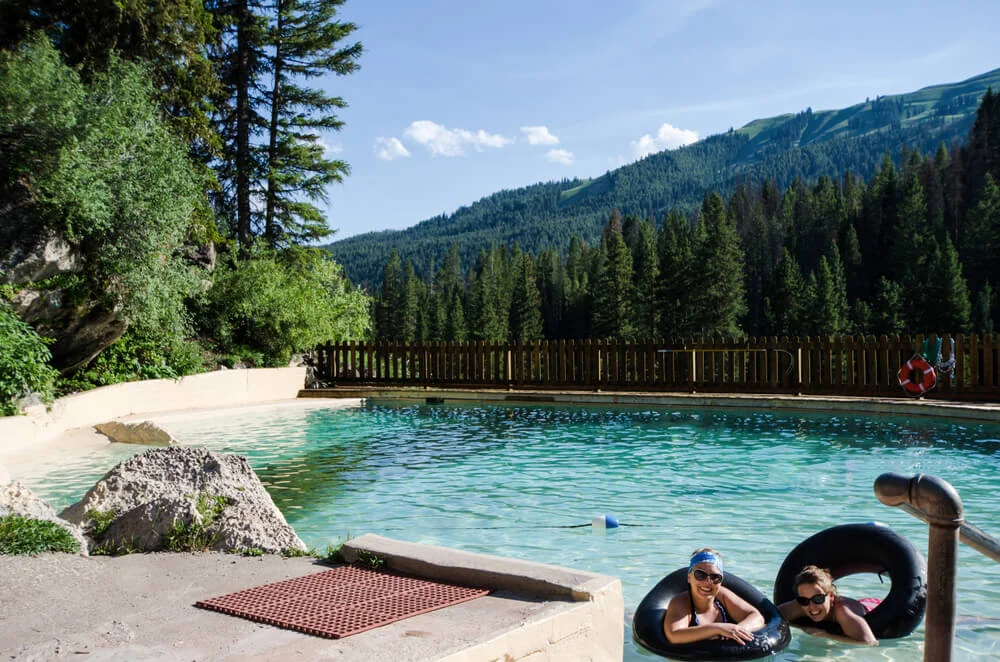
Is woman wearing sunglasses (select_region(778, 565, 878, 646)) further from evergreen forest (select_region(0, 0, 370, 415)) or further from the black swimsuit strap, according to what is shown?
evergreen forest (select_region(0, 0, 370, 415))

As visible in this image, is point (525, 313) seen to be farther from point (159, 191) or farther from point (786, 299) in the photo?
point (159, 191)

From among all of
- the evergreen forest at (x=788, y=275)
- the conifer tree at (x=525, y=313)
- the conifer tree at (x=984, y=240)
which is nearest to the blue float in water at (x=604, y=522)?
the evergreen forest at (x=788, y=275)

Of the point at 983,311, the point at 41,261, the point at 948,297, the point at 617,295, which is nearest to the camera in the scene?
the point at 41,261

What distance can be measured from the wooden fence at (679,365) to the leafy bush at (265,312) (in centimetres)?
130

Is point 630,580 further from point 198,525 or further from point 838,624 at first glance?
point 198,525

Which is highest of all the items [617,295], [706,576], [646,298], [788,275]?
[788,275]

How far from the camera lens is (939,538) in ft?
5.53

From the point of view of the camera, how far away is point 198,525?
15.4 ft

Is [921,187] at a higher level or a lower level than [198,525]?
higher

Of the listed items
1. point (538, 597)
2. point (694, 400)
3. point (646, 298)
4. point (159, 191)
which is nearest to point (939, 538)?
point (538, 597)

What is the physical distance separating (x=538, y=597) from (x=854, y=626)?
2.00 meters

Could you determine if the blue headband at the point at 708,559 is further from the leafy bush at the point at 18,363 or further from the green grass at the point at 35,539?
the leafy bush at the point at 18,363

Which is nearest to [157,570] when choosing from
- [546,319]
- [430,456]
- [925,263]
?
[430,456]

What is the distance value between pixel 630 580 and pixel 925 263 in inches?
2819
